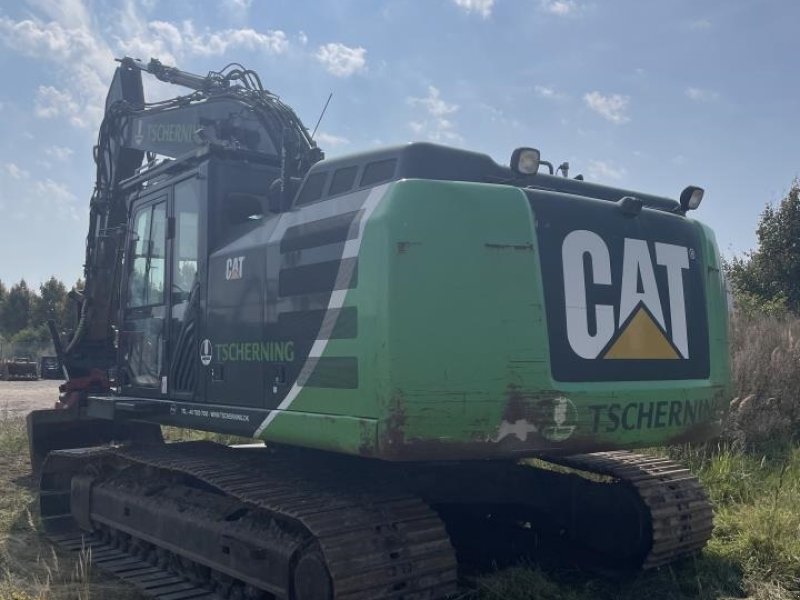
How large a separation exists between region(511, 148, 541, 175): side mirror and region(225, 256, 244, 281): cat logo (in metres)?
1.75

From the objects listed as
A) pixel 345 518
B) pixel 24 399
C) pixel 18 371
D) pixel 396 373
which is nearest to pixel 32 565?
pixel 345 518

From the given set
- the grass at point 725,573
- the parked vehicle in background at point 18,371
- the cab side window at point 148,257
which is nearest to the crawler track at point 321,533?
the grass at point 725,573

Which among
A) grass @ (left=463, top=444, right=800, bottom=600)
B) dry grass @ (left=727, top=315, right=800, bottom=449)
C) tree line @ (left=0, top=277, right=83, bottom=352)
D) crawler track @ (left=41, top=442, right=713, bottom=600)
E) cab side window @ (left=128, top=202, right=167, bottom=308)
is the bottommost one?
grass @ (left=463, top=444, right=800, bottom=600)

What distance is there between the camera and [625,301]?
4.65m

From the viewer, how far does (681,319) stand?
4.95 metres

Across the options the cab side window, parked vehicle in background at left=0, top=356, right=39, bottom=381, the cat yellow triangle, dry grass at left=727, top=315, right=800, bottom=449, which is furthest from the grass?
parked vehicle in background at left=0, top=356, right=39, bottom=381

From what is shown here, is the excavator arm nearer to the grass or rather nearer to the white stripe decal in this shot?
the white stripe decal

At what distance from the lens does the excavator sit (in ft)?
13.5

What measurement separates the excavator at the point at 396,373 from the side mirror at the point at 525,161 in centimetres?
2

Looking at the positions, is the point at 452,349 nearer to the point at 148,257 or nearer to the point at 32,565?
the point at 148,257

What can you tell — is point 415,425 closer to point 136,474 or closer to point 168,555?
point 168,555

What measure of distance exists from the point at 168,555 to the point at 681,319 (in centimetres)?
366

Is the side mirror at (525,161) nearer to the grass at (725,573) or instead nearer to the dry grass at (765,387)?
the grass at (725,573)

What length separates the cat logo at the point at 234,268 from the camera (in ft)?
17.1
